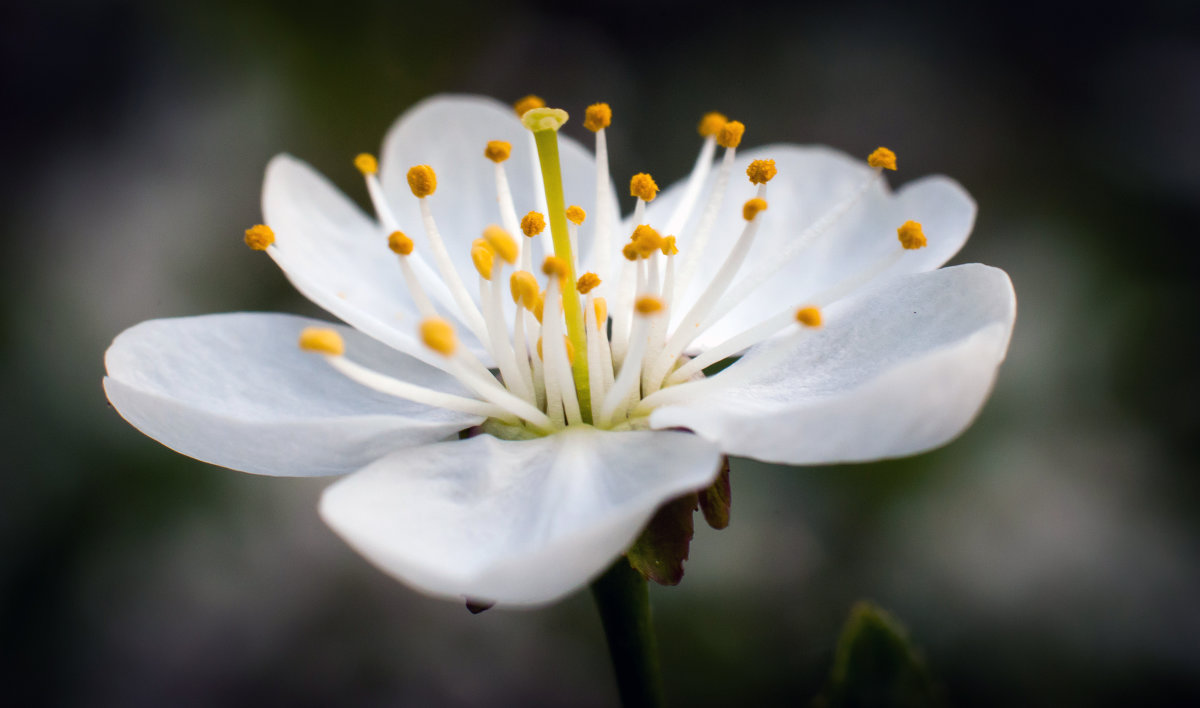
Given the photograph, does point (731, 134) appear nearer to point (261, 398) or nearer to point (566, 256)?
point (566, 256)

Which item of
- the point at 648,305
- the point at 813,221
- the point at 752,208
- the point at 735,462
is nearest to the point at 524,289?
the point at 648,305

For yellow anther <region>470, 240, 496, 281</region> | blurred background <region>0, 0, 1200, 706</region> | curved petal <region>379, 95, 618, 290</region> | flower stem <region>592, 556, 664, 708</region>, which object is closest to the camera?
flower stem <region>592, 556, 664, 708</region>

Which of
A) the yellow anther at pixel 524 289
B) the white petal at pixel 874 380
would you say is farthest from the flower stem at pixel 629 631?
the yellow anther at pixel 524 289

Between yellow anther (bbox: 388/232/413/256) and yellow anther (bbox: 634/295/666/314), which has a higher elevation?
yellow anther (bbox: 388/232/413/256)

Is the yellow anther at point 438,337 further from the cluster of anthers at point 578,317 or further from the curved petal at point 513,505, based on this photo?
the curved petal at point 513,505

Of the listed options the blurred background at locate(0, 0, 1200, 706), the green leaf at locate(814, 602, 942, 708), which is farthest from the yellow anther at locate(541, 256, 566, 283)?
the blurred background at locate(0, 0, 1200, 706)

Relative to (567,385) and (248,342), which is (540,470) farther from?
(248,342)

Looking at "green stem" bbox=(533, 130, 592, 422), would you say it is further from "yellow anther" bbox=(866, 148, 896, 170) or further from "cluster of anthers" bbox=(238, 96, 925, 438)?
"yellow anther" bbox=(866, 148, 896, 170)
